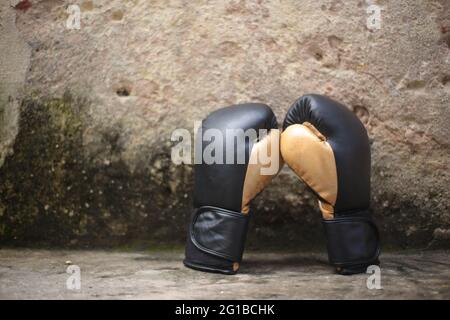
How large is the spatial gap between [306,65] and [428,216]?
82cm

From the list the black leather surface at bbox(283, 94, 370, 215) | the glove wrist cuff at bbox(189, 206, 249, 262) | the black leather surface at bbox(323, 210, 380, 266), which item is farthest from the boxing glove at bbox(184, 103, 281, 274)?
the black leather surface at bbox(323, 210, 380, 266)

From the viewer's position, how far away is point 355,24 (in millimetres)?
2697

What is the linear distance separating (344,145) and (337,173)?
10 cm

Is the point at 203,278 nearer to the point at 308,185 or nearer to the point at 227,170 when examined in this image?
the point at 227,170

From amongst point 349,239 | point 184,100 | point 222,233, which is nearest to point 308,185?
point 349,239

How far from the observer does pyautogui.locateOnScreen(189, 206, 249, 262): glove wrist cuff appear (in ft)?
7.37

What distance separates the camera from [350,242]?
2254 millimetres

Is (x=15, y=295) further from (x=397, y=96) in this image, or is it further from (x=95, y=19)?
(x=397, y=96)

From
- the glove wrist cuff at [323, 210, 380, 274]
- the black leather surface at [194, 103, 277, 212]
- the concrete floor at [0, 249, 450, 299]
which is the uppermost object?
the black leather surface at [194, 103, 277, 212]

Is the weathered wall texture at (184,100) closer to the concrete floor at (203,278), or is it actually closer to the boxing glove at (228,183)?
the concrete floor at (203,278)

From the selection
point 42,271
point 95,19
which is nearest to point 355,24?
point 95,19

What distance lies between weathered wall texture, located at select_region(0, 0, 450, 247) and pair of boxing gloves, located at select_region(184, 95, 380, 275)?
1.34 ft

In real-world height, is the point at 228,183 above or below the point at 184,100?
below

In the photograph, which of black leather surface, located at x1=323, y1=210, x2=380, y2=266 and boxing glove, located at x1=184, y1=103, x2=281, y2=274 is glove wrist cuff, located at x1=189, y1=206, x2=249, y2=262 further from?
black leather surface, located at x1=323, y1=210, x2=380, y2=266
